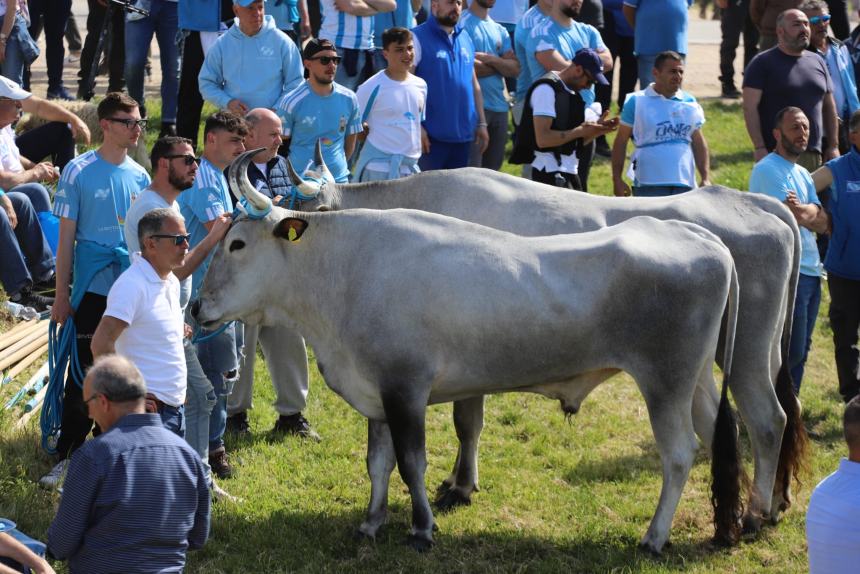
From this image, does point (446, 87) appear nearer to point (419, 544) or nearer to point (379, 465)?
point (379, 465)

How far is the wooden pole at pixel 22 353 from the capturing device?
31.5ft

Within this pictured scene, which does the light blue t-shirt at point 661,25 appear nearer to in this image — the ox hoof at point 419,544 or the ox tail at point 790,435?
the ox tail at point 790,435

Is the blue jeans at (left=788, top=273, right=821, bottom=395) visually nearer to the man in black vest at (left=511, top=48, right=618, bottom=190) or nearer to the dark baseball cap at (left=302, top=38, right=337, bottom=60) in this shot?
the man in black vest at (left=511, top=48, right=618, bottom=190)

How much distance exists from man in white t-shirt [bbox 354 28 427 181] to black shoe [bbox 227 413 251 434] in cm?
257

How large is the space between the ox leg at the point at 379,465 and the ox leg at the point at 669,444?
1621mm

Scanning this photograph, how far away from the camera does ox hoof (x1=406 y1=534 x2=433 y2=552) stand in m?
7.56

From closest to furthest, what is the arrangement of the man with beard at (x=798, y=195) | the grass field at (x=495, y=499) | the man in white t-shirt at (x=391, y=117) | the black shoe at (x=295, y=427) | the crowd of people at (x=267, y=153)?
the crowd of people at (x=267, y=153), the grass field at (x=495, y=499), the man with beard at (x=798, y=195), the black shoe at (x=295, y=427), the man in white t-shirt at (x=391, y=117)

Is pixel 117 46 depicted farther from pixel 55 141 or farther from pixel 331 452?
pixel 331 452

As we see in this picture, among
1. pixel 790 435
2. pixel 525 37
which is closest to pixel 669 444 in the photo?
pixel 790 435

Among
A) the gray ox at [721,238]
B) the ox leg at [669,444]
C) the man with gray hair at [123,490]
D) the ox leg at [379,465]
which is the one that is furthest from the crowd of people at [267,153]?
the ox leg at [669,444]

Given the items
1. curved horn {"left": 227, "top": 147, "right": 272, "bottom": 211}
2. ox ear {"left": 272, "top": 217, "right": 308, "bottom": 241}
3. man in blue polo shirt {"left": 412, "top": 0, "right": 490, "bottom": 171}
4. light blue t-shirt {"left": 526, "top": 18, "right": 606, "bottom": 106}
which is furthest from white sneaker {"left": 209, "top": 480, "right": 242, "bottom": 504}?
light blue t-shirt {"left": 526, "top": 18, "right": 606, "bottom": 106}

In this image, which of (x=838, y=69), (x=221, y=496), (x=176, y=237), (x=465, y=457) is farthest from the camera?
(x=838, y=69)

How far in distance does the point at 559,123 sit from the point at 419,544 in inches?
180

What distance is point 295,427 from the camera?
9.44m
